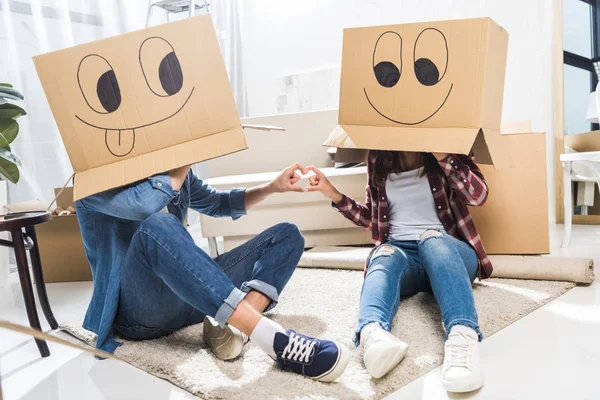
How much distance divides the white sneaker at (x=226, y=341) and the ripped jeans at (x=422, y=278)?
0.78 ft

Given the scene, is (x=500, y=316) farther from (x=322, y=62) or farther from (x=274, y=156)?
(x=322, y=62)

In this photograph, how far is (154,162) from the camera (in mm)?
985

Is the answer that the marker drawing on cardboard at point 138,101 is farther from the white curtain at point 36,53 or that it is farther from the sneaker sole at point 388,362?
the white curtain at point 36,53

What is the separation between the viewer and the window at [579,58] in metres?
2.58

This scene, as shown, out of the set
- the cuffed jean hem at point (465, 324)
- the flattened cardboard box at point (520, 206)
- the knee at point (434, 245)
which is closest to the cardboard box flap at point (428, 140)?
the knee at point (434, 245)

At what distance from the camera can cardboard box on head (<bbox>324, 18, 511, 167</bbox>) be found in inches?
42.8

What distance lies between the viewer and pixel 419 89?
3.68ft

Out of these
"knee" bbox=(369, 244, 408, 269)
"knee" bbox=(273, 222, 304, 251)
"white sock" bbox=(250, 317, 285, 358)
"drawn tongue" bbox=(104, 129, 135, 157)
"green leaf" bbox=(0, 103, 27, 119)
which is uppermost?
"green leaf" bbox=(0, 103, 27, 119)

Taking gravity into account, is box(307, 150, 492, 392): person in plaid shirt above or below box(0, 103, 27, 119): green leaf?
below

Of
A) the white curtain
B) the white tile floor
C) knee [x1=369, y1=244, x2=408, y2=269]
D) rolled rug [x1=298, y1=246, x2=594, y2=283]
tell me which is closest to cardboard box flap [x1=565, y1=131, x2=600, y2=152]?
rolled rug [x1=298, y1=246, x2=594, y2=283]

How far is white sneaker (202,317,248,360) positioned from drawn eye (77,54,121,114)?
0.49m

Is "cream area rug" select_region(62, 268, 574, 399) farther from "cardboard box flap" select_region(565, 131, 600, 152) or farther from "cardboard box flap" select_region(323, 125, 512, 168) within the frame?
"cardboard box flap" select_region(565, 131, 600, 152)

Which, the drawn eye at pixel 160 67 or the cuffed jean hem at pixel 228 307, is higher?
the drawn eye at pixel 160 67

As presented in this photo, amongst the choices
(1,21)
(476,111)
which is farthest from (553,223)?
(1,21)
